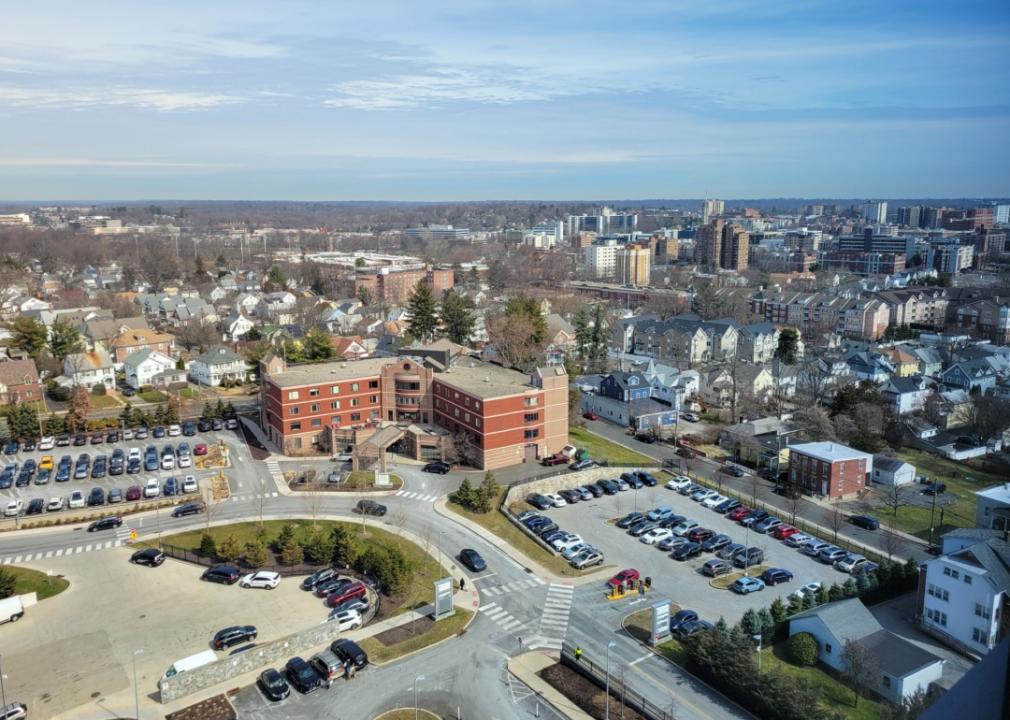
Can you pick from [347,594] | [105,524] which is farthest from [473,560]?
[105,524]

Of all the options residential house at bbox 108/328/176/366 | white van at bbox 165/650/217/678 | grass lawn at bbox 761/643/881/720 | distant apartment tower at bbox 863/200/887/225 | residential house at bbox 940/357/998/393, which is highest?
distant apartment tower at bbox 863/200/887/225

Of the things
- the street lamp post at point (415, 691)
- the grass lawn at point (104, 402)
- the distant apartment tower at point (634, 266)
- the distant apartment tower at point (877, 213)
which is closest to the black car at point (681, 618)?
the street lamp post at point (415, 691)

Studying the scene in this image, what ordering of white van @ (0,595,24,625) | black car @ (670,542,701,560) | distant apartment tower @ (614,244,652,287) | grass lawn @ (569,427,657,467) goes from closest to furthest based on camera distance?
white van @ (0,595,24,625)
black car @ (670,542,701,560)
grass lawn @ (569,427,657,467)
distant apartment tower @ (614,244,652,287)

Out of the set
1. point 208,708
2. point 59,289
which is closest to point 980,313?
point 208,708

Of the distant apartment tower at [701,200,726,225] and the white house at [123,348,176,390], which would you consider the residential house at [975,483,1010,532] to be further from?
the distant apartment tower at [701,200,726,225]

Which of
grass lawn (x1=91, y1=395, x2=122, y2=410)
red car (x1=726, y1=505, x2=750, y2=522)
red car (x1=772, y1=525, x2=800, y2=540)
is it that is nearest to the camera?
red car (x1=772, y1=525, x2=800, y2=540)

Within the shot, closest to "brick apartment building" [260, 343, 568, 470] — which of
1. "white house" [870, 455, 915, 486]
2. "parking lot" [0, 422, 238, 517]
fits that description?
"parking lot" [0, 422, 238, 517]
